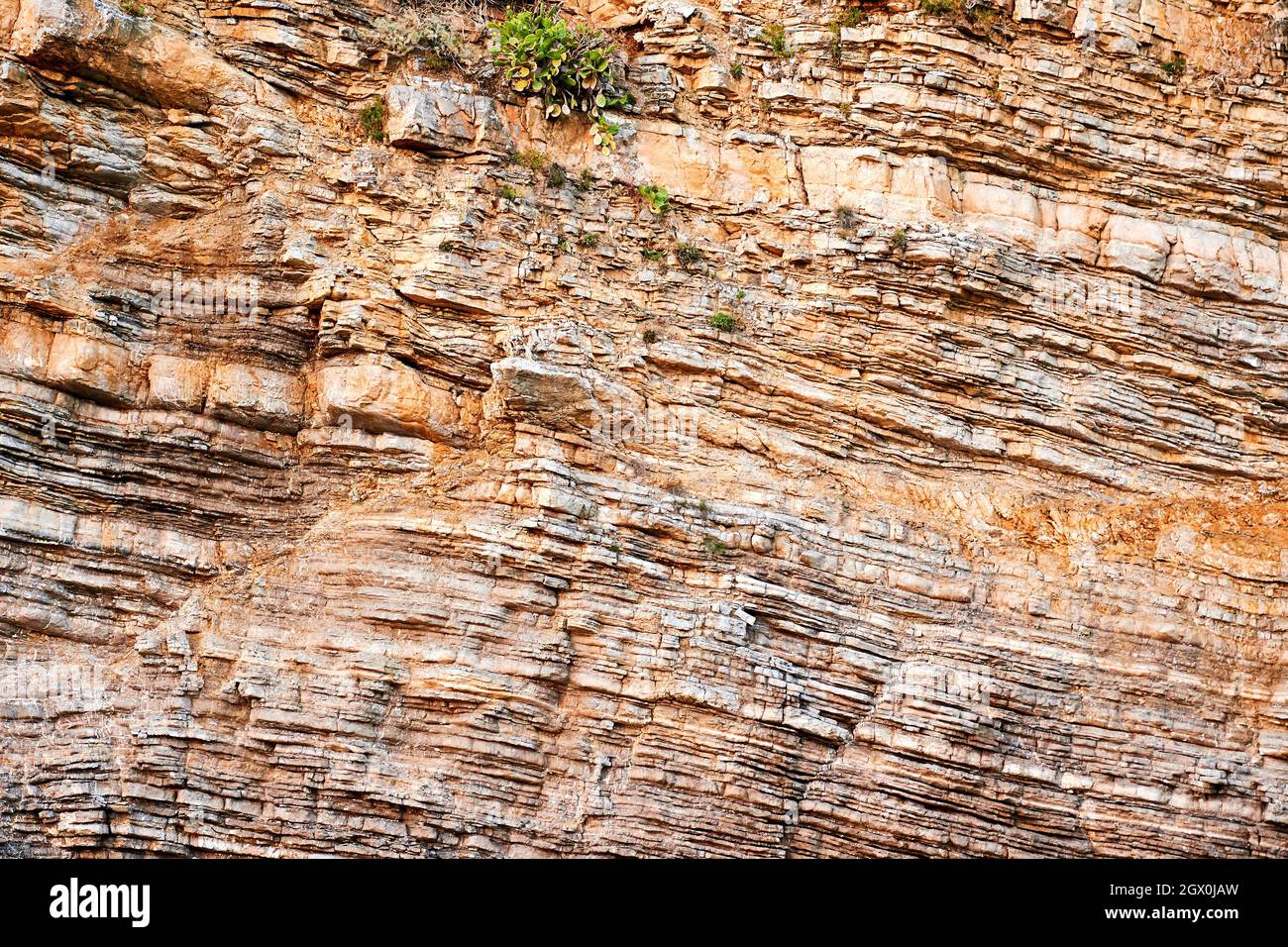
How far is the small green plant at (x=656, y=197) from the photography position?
10992mm

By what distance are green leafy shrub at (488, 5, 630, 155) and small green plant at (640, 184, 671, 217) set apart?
48cm

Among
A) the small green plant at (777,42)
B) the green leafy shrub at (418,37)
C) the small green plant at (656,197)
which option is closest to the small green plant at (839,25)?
the small green plant at (777,42)

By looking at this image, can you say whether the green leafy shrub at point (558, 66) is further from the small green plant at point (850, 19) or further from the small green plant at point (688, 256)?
the small green plant at point (850, 19)

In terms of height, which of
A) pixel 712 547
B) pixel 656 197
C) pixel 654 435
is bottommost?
pixel 712 547

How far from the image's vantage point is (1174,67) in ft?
38.7

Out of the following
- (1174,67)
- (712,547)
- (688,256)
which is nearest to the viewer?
(712,547)

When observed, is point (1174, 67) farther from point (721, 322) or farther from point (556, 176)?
point (556, 176)

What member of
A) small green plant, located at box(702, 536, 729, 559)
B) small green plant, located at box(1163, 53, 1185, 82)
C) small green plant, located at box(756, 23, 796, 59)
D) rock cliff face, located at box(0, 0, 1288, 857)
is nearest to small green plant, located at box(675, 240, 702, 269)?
rock cliff face, located at box(0, 0, 1288, 857)

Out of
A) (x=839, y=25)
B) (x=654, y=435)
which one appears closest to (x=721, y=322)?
(x=654, y=435)

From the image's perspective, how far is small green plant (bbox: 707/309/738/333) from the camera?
10.7m

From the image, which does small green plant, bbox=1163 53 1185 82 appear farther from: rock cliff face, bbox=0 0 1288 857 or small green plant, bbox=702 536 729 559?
small green plant, bbox=702 536 729 559

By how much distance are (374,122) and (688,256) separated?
273 centimetres

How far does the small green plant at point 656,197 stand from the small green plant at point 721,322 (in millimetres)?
1016

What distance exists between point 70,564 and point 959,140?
774 centimetres
